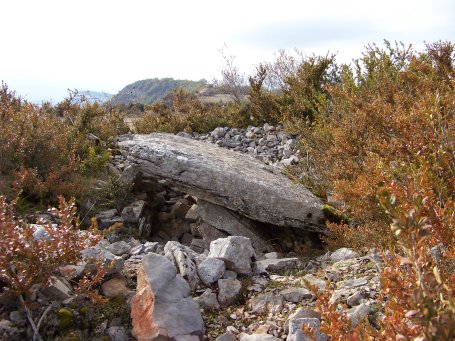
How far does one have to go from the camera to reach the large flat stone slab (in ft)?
19.2

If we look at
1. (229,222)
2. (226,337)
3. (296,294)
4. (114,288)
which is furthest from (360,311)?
(229,222)

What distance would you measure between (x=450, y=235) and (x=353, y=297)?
112cm

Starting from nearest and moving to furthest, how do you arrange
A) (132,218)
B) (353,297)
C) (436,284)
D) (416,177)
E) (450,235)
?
(436,284) < (450,235) < (416,177) < (353,297) < (132,218)

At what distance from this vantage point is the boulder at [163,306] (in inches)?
122

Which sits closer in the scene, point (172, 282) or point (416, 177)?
point (416, 177)

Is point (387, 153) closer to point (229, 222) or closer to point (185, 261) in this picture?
point (185, 261)

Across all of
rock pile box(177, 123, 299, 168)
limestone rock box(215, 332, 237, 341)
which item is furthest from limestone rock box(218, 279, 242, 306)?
rock pile box(177, 123, 299, 168)

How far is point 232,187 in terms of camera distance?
5902mm

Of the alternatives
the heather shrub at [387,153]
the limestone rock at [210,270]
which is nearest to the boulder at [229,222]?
the heather shrub at [387,153]

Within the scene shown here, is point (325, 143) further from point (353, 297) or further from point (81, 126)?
point (81, 126)

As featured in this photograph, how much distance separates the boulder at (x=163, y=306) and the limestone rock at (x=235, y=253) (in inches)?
24.1

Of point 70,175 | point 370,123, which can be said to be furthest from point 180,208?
point 370,123

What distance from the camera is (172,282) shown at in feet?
11.6

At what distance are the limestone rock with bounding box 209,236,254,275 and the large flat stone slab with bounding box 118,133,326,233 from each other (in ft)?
5.16
